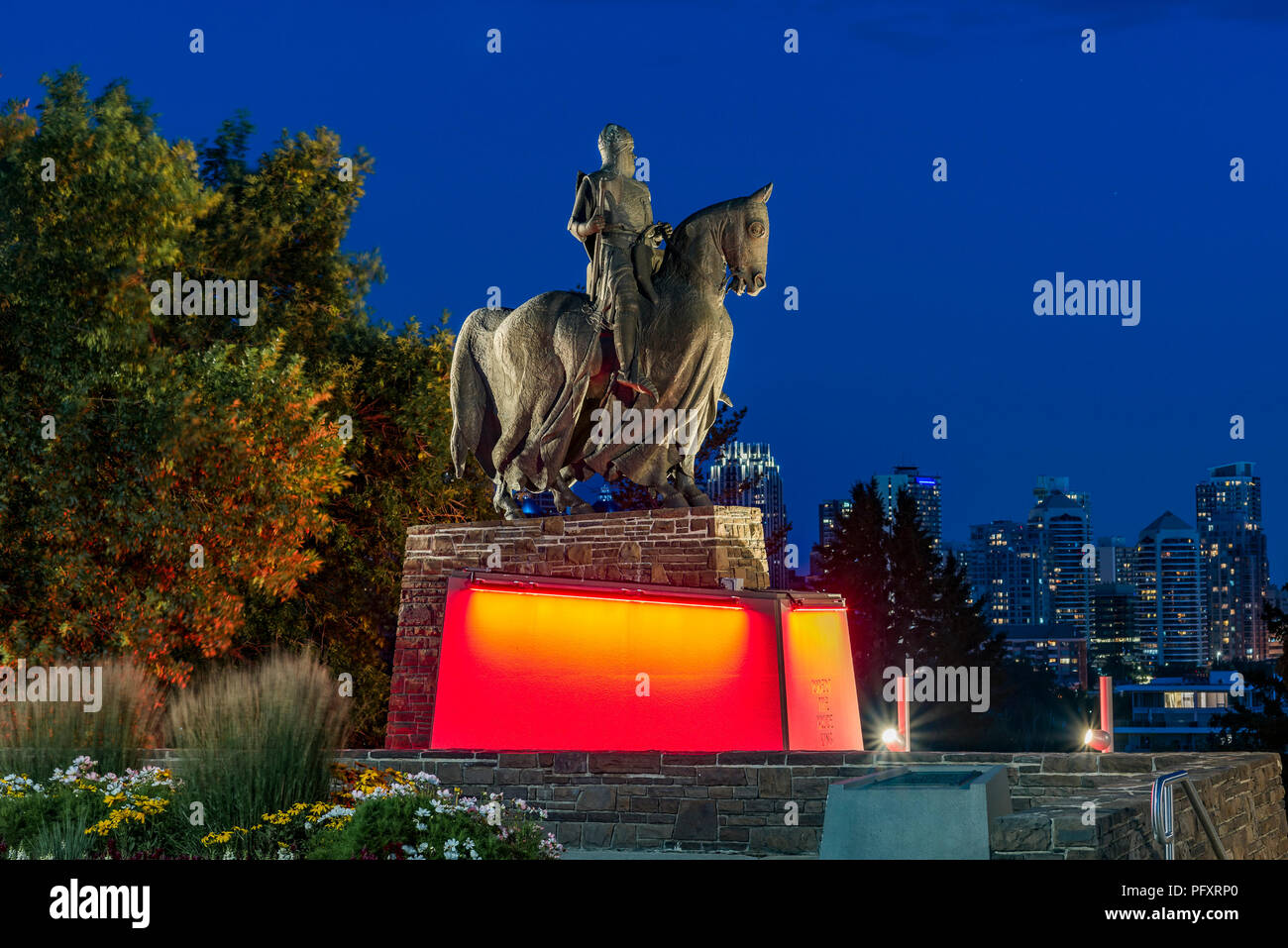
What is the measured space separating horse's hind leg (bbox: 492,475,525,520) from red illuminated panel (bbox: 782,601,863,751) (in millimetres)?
3328

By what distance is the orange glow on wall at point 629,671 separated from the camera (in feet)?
48.6

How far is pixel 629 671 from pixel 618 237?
4.34m

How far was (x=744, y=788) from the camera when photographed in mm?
12172

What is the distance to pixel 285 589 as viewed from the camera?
2161 centimetres

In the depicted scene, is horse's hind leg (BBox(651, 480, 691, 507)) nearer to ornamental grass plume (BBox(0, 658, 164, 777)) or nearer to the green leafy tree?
ornamental grass plume (BBox(0, 658, 164, 777))

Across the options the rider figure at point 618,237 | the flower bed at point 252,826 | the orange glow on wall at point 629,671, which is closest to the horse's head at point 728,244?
the rider figure at point 618,237

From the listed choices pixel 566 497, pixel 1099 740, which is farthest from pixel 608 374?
pixel 1099 740

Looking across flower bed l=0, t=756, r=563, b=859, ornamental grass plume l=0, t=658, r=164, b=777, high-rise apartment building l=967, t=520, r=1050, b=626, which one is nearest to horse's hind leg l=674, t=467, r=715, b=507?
flower bed l=0, t=756, r=563, b=859

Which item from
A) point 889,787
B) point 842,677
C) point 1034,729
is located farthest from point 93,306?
point 1034,729

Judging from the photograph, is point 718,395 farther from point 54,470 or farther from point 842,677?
point 54,470

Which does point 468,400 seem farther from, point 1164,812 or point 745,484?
point 745,484

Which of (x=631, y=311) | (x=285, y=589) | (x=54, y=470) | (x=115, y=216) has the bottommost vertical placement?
(x=285, y=589)

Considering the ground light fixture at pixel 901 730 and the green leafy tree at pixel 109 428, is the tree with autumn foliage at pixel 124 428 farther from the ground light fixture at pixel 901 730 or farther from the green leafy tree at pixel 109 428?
the ground light fixture at pixel 901 730

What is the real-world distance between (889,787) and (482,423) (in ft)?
31.0
